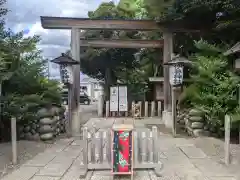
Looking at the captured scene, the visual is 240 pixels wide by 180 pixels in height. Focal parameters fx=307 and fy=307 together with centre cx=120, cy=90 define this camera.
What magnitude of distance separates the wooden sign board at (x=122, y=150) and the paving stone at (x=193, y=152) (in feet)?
7.27

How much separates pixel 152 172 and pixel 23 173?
2416mm

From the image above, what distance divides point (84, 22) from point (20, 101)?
171 inches

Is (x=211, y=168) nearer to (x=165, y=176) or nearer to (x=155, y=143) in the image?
(x=165, y=176)

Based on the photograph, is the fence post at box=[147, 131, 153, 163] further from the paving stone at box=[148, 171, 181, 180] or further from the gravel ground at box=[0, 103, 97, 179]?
the gravel ground at box=[0, 103, 97, 179]

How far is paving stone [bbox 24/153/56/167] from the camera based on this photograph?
6.45 metres

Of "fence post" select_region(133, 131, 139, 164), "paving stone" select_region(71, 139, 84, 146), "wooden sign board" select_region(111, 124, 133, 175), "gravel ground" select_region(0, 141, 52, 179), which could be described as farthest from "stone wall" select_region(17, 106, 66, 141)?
"wooden sign board" select_region(111, 124, 133, 175)

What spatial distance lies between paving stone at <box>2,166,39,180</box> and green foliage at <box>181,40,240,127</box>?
5.36 m

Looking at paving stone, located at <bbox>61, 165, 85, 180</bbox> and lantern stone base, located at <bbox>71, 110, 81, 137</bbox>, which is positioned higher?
lantern stone base, located at <bbox>71, 110, 81, 137</bbox>

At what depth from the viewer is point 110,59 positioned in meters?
20.2

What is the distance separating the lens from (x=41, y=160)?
22.4 ft

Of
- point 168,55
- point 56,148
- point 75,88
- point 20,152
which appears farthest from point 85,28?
point 20,152

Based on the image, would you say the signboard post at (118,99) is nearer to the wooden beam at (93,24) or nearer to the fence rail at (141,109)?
the fence rail at (141,109)

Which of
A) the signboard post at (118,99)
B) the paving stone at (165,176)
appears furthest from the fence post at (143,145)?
the signboard post at (118,99)

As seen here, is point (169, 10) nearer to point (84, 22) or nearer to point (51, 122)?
point (84, 22)
